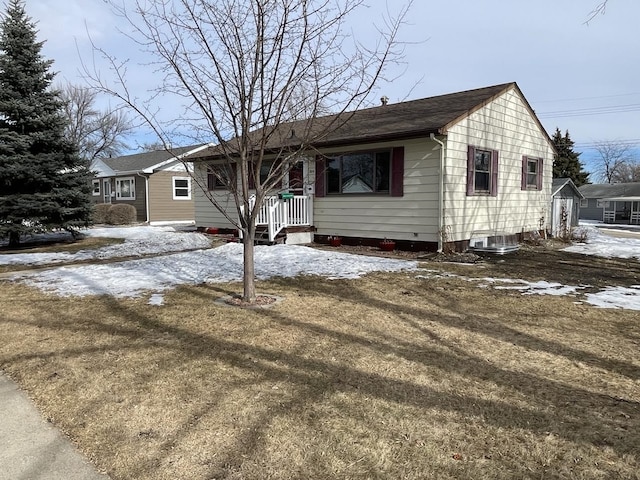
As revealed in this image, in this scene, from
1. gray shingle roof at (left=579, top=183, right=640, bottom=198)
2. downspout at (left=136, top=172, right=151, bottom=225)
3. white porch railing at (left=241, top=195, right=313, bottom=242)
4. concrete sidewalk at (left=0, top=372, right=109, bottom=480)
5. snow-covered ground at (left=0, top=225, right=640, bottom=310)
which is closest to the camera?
concrete sidewalk at (left=0, top=372, right=109, bottom=480)

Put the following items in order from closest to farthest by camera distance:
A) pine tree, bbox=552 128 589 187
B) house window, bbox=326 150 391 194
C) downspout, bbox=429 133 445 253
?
downspout, bbox=429 133 445 253
house window, bbox=326 150 391 194
pine tree, bbox=552 128 589 187

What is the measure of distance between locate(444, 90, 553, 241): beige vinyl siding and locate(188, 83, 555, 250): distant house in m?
0.03

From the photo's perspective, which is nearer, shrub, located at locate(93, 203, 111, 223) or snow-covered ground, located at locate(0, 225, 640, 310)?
snow-covered ground, located at locate(0, 225, 640, 310)

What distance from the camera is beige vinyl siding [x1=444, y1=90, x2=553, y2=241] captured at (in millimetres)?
10789

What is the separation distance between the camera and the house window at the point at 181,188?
24.6m

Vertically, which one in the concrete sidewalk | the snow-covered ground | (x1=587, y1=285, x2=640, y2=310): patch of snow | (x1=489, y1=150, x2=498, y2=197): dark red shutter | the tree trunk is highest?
(x1=489, y1=150, x2=498, y2=197): dark red shutter

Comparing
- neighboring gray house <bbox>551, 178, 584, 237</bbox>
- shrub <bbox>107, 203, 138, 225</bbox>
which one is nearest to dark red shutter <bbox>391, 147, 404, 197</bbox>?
neighboring gray house <bbox>551, 178, 584, 237</bbox>

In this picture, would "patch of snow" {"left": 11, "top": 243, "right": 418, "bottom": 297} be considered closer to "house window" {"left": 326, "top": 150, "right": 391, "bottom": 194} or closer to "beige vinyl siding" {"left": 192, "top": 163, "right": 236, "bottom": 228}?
"house window" {"left": 326, "top": 150, "right": 391, "bottom": 194}

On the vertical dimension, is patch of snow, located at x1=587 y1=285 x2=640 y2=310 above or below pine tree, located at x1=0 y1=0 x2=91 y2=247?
below

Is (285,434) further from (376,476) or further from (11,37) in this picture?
(11,37)

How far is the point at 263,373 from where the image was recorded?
12.0 ft

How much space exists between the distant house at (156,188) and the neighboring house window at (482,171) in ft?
51.9

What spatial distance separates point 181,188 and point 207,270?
17.7 meters

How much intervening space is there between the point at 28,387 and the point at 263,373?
5.86 feet
